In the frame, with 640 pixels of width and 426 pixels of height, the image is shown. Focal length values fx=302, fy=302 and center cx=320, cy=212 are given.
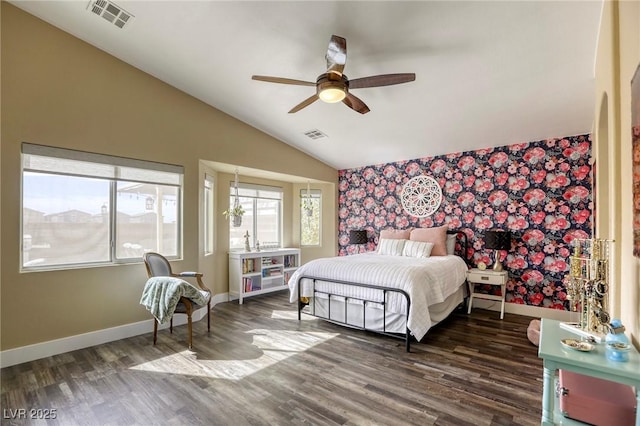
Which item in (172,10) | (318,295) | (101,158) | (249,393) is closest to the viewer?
(249,393)

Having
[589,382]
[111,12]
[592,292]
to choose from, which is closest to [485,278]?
[592,292]

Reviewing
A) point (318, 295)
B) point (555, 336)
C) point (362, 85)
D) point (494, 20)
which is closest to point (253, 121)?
point (362, 85)

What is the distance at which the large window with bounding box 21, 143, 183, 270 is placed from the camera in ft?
9.79

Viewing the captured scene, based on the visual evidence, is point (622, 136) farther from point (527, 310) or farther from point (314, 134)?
point (314, 134)

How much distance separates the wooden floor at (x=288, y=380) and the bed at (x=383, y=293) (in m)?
0.21

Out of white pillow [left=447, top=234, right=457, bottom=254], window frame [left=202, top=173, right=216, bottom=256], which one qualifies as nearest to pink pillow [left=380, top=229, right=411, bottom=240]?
white pillow [left=447, top=234, right=457, bottom=254]

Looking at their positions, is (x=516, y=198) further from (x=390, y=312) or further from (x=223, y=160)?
(x=223, y=160)

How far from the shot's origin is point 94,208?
133 inches

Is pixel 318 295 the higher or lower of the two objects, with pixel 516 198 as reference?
lower

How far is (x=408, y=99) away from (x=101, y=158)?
3.56 meters

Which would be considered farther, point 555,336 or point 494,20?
point 494,20

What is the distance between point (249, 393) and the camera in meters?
2.37

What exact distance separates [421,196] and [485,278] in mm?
1733

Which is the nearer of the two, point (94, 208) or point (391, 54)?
point (391, 54)
